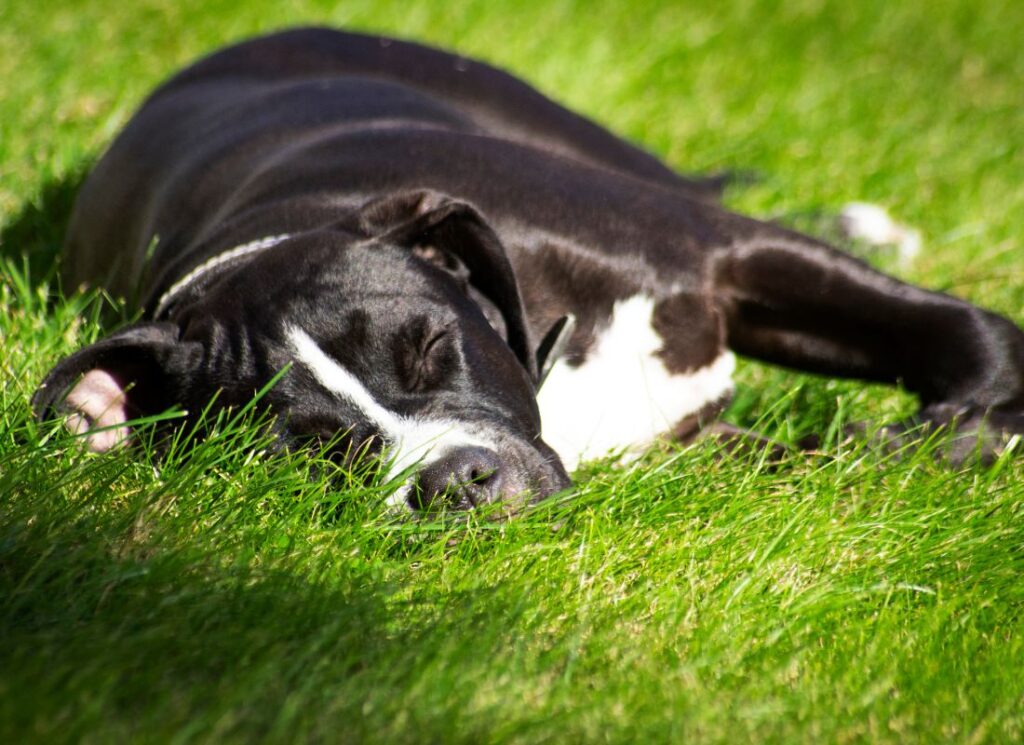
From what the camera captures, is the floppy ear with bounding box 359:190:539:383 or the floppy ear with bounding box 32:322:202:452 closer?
the floppy ear with bounding box 32:322:202:452

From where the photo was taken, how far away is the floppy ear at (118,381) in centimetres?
315

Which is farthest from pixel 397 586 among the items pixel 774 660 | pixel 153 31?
pixel 153 31

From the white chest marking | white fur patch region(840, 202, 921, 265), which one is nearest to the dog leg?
the white chest marking

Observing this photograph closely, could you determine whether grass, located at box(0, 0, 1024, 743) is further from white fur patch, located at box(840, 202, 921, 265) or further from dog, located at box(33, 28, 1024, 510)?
white fur patch, located at box(840, 202, 921, 265)

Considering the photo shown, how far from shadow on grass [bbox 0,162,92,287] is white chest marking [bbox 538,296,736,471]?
2.30 metres

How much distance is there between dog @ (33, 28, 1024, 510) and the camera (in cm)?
315

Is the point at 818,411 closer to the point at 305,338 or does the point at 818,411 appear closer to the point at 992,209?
the point at 305,338

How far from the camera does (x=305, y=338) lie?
3.15 m

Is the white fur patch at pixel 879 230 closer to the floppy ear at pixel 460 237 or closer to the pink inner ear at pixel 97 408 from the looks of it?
the floppy ear at pixel 460 237

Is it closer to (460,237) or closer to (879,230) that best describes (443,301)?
(460,237)

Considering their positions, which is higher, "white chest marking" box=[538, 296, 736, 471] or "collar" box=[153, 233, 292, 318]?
"collar" box=[153, 233, 292, 318]

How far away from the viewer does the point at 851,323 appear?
13.5 feet

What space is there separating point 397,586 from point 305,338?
792 millimetres

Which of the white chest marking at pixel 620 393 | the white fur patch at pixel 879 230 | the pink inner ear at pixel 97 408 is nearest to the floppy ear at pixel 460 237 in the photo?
the white chest marking at pixel 620 393
